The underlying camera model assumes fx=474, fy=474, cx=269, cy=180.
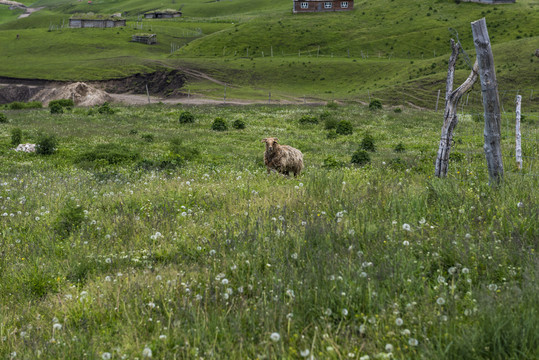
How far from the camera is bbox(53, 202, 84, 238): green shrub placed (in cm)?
854

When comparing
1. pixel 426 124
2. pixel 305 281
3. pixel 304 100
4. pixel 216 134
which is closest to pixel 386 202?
pixel 305 281

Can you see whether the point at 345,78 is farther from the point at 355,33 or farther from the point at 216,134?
the point at 216,134

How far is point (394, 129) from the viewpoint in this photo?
39.1 m

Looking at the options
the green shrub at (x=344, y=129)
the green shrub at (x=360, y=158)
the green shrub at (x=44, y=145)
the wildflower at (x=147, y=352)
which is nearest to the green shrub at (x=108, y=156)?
the green shrub at (x=44, y=145)

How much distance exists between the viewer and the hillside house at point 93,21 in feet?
491

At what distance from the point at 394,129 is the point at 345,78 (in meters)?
51.4

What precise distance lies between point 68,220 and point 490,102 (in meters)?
8.52

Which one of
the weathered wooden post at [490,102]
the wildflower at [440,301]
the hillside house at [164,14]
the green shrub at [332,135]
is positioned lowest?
the green shrub at [332,135]

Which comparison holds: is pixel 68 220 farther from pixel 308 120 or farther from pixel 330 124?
pixel 308 120

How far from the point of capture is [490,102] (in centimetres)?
957

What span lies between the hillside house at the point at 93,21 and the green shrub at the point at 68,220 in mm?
156846

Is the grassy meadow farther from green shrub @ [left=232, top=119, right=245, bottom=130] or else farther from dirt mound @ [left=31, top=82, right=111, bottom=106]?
dirt mound @ [left=31, top=82, right=111, bottom=106]

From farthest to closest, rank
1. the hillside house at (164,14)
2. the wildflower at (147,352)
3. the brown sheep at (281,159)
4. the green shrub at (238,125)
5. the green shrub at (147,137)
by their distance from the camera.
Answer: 1. the hillside house at (164,14)
2. the green shrub at (238,125)
3. the green shrub at (147,137)
4. the brown sheep at (281,159)
5. the wildflower at (147,352)

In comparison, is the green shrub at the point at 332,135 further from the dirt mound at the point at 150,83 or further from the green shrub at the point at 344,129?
the dirt mound at the point at 150,83
